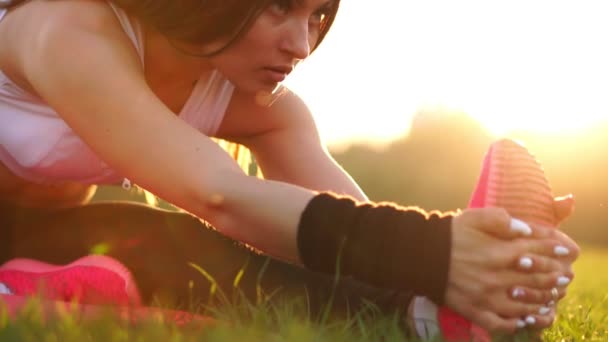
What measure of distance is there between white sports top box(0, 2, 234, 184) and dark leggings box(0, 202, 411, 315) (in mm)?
149

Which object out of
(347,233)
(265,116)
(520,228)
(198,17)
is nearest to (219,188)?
(347,233)

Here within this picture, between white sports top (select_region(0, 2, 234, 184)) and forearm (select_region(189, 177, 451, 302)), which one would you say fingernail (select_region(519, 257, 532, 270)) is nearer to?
forearm (select_region(189, 177, 451, 302))

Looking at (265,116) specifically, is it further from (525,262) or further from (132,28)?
(525,262)

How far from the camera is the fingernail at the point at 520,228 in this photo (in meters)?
1.75

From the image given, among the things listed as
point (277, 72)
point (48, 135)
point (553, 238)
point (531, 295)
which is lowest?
point (48, 135)

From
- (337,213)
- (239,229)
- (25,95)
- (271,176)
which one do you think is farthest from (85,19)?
(271,176)

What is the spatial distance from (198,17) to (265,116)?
85cm

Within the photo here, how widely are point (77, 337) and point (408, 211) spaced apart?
720 mm

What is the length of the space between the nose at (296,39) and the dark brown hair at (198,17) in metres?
0.11

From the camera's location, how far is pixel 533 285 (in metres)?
1.77

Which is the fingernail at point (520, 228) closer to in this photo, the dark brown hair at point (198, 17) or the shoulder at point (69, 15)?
the dark brown hair at point (198, 17)

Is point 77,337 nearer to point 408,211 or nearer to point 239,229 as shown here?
point 239,229

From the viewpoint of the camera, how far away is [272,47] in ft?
7.57

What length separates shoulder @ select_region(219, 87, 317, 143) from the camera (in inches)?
116
